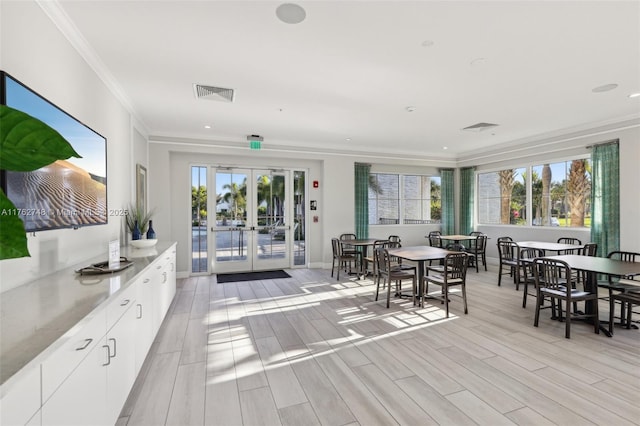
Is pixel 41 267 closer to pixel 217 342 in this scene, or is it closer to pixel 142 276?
pixel 142 276

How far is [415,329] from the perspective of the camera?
3572 mm

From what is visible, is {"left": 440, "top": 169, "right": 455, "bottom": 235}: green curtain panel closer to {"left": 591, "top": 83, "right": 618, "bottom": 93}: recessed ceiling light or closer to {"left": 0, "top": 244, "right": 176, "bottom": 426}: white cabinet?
{"left": 591, "top": 83, "right": 618, "bottom": 93}: recessed ceiling light

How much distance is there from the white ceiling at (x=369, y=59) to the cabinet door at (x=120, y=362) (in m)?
2.29

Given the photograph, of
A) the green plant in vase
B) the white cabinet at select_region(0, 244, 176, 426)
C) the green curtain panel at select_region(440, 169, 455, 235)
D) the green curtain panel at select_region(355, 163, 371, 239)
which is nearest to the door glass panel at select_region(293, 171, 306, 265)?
the green curtain panel at select_region(355, 163, 371, 239)

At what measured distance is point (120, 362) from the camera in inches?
76.8

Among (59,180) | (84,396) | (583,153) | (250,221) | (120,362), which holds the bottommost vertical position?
(120,362)

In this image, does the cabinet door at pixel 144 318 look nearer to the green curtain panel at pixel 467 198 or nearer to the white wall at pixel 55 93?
the white wall at pixel 55 93

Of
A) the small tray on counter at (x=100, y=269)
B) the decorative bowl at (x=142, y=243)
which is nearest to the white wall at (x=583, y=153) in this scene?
the small tray on counter at (x=100, y=269)

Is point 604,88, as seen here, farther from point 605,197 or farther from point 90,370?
point 90,370

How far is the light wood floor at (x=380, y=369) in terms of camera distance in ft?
6.89

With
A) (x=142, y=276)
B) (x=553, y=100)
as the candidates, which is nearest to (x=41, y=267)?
(x=142, y=276)

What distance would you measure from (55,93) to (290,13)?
1865 millimetres

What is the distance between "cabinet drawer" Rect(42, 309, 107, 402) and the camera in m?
1.11

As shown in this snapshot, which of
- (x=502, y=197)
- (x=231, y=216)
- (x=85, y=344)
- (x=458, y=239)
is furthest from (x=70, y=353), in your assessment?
(x=502, y=197)
